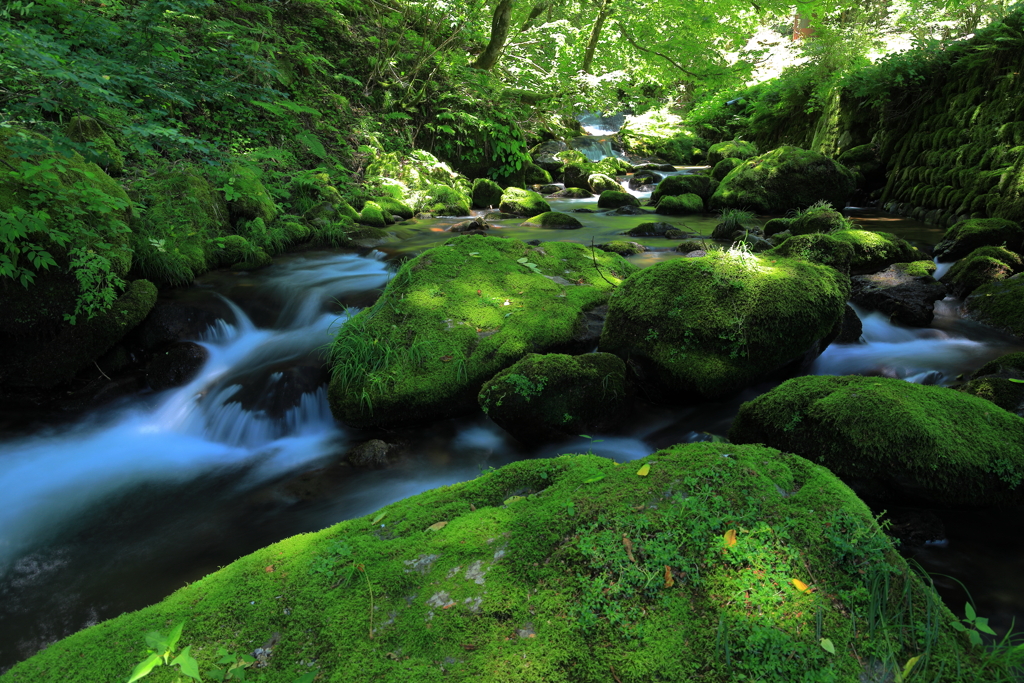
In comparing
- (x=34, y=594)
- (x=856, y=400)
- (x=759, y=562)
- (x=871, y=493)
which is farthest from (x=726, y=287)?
(x=34, y=594)

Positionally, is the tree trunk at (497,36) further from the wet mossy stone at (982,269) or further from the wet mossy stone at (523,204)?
the wet mossy stone at (982,269)

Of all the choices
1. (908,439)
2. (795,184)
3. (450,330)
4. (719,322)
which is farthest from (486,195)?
(908,439)

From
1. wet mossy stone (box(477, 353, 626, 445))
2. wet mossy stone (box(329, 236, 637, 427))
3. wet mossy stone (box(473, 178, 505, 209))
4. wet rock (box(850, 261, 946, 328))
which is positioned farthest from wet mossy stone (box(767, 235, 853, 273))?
wet mossy stone (box(473, 178, 505, 209))

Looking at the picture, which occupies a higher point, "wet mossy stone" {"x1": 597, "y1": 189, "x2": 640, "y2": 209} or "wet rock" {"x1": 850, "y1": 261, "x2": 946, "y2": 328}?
"wet mossy stone" {"x1": 597, "y1": 189, "x2": 640, "y2": 209}

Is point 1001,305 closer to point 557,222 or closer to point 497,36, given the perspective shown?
point 557,222

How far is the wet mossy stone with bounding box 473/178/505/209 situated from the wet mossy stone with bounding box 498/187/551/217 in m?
0.84

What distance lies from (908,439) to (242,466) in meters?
4.97

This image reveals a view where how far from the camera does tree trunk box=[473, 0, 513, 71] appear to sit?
13.7m

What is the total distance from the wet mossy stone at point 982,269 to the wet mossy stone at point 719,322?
10.8 feet

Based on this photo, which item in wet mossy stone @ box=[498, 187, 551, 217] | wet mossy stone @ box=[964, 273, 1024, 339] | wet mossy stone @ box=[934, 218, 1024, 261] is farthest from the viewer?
wet mossy stone @ box=[498, 187, 551, 217]

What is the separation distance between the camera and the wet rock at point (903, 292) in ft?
20.6

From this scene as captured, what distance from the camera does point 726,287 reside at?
4680mm

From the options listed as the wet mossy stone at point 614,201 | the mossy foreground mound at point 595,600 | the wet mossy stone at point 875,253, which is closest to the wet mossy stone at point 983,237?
the wet mossy stone at point 875,253

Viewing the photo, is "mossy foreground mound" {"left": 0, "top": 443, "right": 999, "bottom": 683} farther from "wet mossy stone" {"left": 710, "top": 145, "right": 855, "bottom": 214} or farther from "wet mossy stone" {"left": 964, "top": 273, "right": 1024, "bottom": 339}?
"wet mossy stone" {"left": 710, "top": 145, "right": 855, "bottom": 214}
